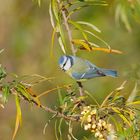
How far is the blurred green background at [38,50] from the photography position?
11.3ft

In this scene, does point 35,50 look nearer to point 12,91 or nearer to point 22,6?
point 22,6

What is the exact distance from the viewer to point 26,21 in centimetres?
354

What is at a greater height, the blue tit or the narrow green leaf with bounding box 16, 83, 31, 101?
the narrow green leaf with bounding box 16, 83, 31, 101

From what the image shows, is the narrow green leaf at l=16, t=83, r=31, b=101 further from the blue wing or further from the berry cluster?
the blue wing

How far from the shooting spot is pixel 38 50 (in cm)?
375

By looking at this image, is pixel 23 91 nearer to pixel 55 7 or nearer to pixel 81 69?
pixel 55 7

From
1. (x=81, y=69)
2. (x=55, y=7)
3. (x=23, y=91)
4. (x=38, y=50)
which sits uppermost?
(x=55, y=7)

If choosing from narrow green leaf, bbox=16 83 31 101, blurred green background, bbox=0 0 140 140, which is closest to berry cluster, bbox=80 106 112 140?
narrow green leaf, bbox=16 83 31 101

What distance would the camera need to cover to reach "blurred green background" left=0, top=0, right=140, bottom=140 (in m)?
3.44

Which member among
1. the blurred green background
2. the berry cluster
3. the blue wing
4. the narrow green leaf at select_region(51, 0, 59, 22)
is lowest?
the blurred green background

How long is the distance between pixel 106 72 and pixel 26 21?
1737 mm

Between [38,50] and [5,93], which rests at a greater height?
[5,93]

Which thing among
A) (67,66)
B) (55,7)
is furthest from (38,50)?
(55,7)

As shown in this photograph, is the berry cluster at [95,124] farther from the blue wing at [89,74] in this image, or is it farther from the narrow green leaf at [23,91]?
the blue wing at [89,74]
